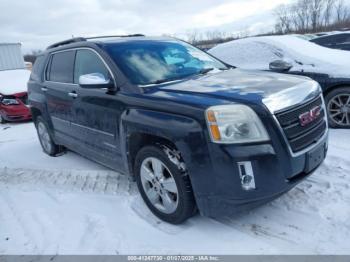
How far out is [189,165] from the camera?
8.38 ft

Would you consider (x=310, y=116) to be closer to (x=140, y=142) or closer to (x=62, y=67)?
(x=140, y=142)

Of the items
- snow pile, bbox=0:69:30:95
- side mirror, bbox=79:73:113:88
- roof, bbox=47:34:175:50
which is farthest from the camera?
snow pile, bbox=0:69:30:95

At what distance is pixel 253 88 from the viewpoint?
8.99 ft

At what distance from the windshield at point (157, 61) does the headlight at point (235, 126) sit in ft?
3.26

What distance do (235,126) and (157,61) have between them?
1459mm

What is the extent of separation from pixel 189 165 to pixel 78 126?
207 centimetres

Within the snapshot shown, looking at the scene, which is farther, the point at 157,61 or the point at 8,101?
the point at 8,101

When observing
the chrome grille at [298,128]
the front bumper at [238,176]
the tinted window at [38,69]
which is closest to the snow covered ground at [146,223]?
the front bumper at [238,176]

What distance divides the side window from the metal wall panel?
18.3 meters

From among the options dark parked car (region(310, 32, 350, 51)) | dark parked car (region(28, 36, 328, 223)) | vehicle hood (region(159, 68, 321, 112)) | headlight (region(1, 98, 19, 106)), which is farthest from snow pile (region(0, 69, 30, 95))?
dark parked car (region(310, 32, 350, 51))

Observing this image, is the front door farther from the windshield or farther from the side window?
the windshield

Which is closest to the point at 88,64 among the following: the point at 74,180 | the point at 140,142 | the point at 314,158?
the point at 140,142

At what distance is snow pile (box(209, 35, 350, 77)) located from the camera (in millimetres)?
5168

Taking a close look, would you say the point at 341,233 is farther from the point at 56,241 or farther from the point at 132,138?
the point at 56,241
